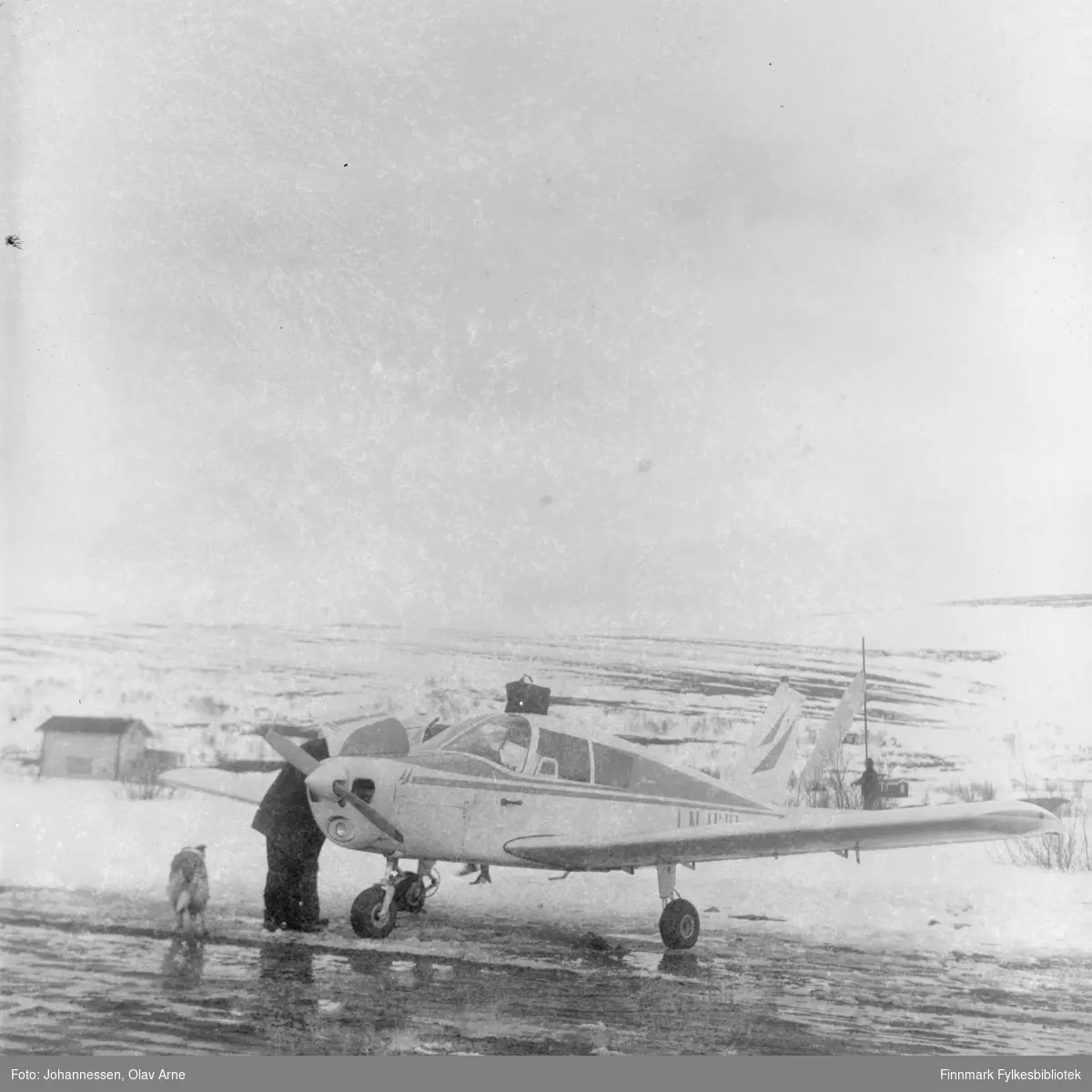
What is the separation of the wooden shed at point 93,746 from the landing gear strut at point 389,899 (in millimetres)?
1025

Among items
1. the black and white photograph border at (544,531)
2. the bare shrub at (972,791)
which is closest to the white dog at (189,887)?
the black and white photograph border at (544,531)

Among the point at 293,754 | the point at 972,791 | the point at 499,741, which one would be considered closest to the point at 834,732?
the point at 972,791

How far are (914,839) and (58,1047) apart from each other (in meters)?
3.25

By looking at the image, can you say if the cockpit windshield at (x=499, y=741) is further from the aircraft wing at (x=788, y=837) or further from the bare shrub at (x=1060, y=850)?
the bare shrub at (x=1060, y=850)

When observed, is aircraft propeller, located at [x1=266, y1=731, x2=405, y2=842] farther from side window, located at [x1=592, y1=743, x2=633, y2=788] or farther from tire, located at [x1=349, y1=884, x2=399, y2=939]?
side window, located at [x1=592, y1=743, x2=633, y2=788]

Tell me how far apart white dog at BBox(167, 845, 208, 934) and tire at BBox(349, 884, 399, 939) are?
0.58m

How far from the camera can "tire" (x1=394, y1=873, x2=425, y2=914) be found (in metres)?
4.16

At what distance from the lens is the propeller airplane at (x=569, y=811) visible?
3943 millimetres

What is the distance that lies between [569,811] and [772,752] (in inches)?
32.0

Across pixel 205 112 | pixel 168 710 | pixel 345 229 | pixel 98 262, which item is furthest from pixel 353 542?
pixel 205 112

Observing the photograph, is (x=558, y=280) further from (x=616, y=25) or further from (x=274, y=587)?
(x=274, y=587)

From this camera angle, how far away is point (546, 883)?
4180mm

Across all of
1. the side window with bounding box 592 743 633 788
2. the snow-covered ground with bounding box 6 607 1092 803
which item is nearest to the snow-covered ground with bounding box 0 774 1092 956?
the snow-covered ground with bounding box 6 607 1092 803

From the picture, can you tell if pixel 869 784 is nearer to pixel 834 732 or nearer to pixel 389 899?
pixel 834 732
